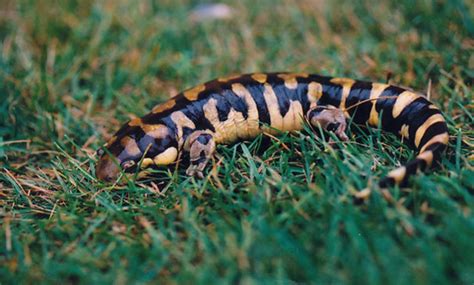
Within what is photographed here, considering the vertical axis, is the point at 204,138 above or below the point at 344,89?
below

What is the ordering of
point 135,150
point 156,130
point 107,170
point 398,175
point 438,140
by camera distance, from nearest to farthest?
point 398,175, point 438,140, point 107,170, point 135,150, point 156,130

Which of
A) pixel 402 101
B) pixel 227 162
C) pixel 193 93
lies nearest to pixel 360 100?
pixel 402 101

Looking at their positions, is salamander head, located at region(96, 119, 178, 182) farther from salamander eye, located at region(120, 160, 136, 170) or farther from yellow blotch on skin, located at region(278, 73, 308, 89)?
yellow blotch on skin, located at region(278, 73, 308, 89)

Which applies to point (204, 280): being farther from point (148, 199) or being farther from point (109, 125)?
point (109, 125)

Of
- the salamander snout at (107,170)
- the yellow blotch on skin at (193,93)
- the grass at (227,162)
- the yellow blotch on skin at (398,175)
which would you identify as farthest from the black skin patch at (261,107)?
the yellow blotch on skin at (398,175)

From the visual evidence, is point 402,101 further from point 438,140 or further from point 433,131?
point 438,140

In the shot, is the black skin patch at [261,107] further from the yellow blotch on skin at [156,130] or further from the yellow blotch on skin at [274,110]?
the yellow blotch on skin at [156,130]

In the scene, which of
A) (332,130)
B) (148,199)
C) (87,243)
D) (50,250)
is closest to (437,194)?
(332,130)

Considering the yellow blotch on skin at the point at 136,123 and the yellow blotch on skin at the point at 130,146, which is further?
the yellow blotch on skin at the point at 136,123
